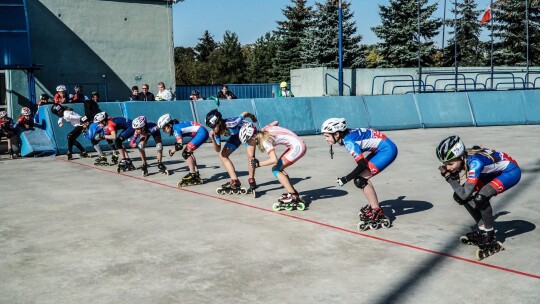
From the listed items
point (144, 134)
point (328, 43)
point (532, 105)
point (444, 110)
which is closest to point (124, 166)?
point (144, 134)

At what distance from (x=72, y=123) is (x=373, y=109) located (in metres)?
12.6

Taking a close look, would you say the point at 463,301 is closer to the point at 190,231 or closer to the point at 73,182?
the point at 190,231

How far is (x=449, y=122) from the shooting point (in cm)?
2398

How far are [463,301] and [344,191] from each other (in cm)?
563

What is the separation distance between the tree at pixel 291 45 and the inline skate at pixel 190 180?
46975 mm

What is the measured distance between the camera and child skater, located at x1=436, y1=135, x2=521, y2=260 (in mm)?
6102

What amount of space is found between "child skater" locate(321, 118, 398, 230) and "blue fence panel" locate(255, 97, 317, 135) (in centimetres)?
1345

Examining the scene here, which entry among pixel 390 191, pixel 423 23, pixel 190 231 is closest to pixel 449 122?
pixel 390 191

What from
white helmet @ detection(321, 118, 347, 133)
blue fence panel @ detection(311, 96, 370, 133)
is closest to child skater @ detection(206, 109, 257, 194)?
white helmet @ detection(321, 118, 347, 133)

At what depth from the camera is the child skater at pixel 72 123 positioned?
16.5 m

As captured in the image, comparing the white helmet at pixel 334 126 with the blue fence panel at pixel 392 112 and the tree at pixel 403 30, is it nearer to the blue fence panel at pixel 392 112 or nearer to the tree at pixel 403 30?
the blue fence panel at pixel 392 112

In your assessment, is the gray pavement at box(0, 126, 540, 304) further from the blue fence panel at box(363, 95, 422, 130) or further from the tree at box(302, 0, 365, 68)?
the tree at box(302, 0, 365, 68)

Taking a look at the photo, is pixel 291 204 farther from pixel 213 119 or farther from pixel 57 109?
pixel 57 109

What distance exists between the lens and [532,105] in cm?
2525
